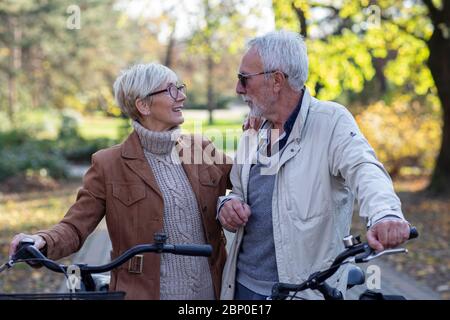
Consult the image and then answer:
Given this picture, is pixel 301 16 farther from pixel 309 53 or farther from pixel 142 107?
pixel 142 107

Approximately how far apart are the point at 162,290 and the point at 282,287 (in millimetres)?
781

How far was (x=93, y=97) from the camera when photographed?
3959 centimetres

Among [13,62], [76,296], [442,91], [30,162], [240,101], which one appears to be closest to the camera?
[76,296]

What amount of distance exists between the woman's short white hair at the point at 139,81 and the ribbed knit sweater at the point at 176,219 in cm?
12

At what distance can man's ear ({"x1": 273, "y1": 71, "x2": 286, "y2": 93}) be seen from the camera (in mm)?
3053

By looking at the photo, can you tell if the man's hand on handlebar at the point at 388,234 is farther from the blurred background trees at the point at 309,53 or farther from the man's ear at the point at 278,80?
the blurred background trees at the point at 309,53

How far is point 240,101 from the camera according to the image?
11.3m

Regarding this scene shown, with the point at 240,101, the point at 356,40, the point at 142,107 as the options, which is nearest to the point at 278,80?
the point at 142,107

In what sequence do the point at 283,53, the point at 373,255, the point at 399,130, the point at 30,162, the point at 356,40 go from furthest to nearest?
the point at 399,130, the point at 30,162, the point at 356,40, the point at 283,53, the point at 373,255

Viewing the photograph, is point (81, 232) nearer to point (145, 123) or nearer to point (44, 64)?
point (145, 123)

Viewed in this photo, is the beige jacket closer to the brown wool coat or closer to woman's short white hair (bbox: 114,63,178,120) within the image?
the brown wool coat

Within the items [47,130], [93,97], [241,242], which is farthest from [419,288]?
[93,97]

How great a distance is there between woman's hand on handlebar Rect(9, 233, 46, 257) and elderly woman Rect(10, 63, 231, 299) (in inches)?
4.9

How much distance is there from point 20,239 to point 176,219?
0.71m
